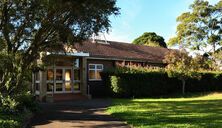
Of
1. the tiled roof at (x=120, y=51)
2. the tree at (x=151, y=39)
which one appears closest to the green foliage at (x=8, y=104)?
the tiled roof at (x=120, y=51)

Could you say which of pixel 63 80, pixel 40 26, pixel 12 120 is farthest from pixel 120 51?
pixel 12 120

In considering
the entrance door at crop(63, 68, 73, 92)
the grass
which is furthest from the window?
the grass

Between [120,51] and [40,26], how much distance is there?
21304 mm

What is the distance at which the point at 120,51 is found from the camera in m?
36.8

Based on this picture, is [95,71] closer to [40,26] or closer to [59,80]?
[59,80]

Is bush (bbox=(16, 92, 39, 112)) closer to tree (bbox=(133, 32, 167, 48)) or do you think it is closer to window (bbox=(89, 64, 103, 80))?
window (bbox=(89, 64, 103, 80))

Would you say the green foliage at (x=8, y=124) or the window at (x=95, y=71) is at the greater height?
the window at (x=95, y=71)

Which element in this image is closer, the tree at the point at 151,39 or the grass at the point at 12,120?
the grass at the point at 12,120

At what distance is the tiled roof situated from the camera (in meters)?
32.9

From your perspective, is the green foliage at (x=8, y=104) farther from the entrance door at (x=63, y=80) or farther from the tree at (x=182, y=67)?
the tree at (x=182, y=67)

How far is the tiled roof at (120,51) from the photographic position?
3288 centimetres

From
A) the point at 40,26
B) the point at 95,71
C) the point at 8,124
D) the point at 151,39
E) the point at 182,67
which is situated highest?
the point at 151,39

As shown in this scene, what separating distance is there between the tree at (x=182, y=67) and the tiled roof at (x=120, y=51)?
156 inches

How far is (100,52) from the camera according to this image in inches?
1320
